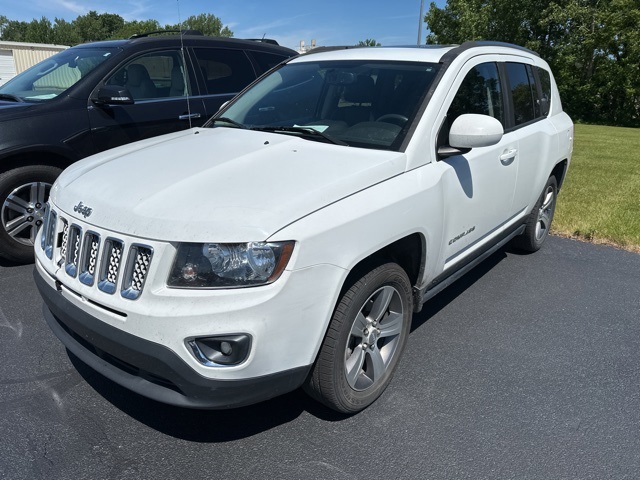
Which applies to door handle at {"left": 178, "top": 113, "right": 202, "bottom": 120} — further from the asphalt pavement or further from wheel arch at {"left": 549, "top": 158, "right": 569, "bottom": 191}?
wheel arch at {"left": 549, "top": 158, "right": 569, "bottom": 191}

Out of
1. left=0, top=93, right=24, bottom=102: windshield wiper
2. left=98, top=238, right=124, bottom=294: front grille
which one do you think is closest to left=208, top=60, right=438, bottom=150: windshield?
left=98, top=238, right=124, bottom=294: front grille

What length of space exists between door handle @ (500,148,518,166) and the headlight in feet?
7.35

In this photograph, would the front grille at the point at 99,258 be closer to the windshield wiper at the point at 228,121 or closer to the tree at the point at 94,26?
the windshield wiper at the point at 228,121

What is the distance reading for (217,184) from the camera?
7.92 feet

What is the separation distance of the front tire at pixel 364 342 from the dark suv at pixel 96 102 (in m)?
3.26

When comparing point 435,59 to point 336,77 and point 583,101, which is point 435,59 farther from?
point 583,101

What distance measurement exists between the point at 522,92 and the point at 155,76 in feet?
11.6

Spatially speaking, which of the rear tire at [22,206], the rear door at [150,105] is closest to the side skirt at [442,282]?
the rear door at [150,105]

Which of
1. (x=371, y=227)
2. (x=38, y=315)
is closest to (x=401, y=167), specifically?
(x=371, y=227)

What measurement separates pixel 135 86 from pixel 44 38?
113 meters

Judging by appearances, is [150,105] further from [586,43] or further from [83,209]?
[586,43]

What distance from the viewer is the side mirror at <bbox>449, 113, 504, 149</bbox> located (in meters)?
2.90

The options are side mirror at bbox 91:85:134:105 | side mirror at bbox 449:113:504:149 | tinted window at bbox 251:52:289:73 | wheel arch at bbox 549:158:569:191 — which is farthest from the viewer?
tinted window at bbox 251:52:289:73

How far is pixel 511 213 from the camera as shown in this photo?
4.18 metres
